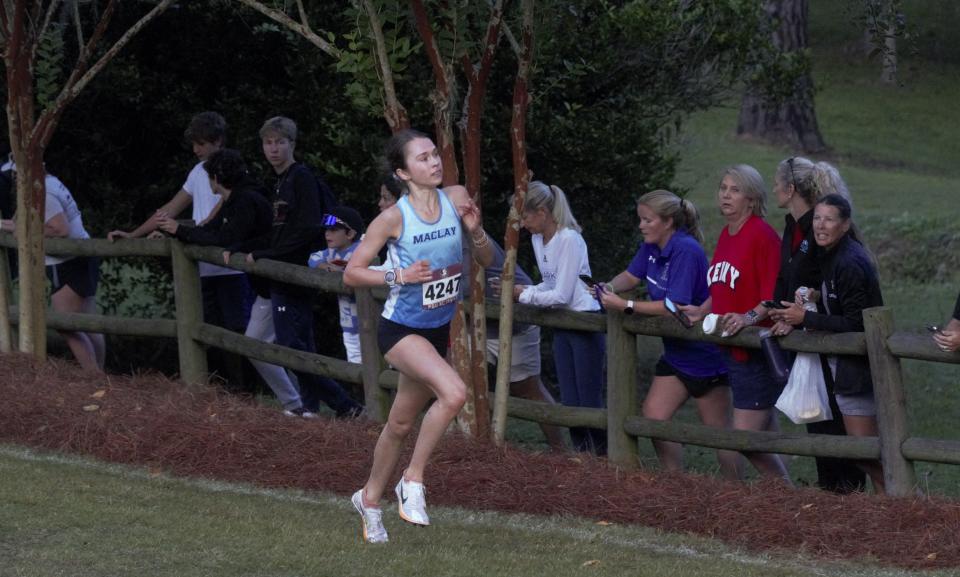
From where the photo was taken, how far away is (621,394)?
8.16 meters

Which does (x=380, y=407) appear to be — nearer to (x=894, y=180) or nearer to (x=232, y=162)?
(x=232, y=162)

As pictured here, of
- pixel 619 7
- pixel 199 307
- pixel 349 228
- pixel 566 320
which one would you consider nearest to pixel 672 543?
pixel 566 320

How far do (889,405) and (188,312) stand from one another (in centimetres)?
499

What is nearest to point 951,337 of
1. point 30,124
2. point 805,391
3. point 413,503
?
point 805,391

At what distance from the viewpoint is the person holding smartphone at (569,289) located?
8781 millimetres

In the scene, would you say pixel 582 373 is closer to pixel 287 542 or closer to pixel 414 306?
pixel 414 306

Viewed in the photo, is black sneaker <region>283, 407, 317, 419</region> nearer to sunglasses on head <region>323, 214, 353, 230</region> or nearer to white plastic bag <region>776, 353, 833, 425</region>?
sunglasses on head <region>323, 214, 353, 230</region>

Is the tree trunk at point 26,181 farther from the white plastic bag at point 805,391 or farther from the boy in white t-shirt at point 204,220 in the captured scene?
the white plastic bag at point 805,391

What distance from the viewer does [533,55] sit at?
843 centimetres

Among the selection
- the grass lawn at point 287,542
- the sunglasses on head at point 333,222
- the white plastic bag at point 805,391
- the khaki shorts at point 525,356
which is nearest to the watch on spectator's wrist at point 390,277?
the grass lawn at point 287,542

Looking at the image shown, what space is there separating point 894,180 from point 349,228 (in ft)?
68.0

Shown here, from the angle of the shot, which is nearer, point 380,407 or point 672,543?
point 672,543

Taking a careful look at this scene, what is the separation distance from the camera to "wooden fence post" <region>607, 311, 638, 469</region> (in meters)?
8.13

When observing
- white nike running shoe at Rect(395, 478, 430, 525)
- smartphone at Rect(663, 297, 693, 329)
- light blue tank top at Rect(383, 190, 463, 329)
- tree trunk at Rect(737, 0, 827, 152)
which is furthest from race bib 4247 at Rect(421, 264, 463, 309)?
tree trunk at Rect(737, 0, 827, 152)
